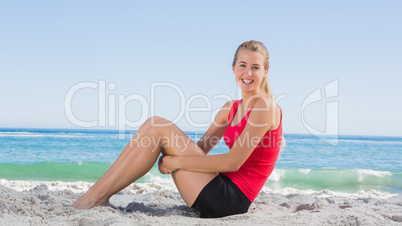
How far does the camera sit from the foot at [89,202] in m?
2.63

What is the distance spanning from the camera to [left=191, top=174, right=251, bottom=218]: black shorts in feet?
8.27

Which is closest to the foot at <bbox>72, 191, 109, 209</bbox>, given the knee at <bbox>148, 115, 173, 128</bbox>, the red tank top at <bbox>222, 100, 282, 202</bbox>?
the knee at <bbox>148, 115, 173, 128</bbox>

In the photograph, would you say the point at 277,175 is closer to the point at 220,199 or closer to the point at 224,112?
the point at 224,112

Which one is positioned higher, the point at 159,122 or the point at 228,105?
the point at 228,105

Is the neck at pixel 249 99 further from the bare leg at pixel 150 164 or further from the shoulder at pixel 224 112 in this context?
the bare leg at pixel 150 164

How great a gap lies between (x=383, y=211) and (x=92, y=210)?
231cm

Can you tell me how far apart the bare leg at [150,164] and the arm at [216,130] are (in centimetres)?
53

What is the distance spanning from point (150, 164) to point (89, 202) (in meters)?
0.52

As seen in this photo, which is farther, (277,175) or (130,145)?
(277,175)

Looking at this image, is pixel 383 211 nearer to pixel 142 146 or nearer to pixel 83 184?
pixel 142 146

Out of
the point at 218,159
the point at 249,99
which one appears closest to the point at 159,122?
the point at 218,159

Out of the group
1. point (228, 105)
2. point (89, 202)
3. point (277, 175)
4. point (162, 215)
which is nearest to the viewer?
point (89, 202)

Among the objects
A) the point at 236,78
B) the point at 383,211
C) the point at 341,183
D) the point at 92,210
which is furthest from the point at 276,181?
the point at 92,210

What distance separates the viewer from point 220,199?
8.35 feet
